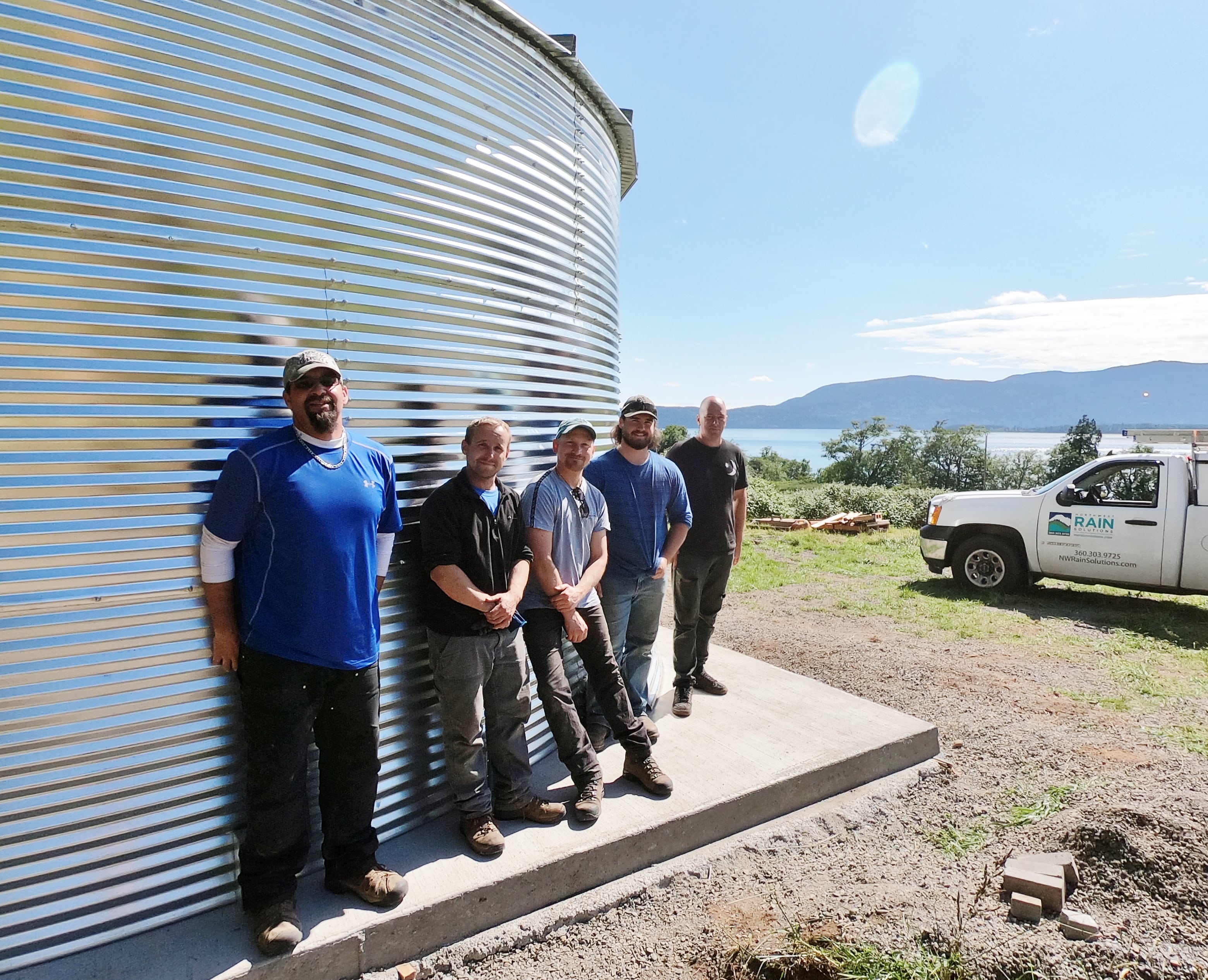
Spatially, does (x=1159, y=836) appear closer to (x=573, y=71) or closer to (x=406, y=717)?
(x=406, y=717)

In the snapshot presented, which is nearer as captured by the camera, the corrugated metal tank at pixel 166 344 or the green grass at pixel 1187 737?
the corrugated metal tank at pixel 166 344

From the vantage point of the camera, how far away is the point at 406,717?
131 inches

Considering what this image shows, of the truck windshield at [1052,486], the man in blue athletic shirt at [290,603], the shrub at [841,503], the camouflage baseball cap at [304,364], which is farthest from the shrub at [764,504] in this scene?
the camouflage baseball cap at [304,364]

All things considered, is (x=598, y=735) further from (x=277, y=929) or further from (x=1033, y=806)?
(x=1033, y=806)

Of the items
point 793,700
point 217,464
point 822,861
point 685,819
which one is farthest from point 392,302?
point 793,700

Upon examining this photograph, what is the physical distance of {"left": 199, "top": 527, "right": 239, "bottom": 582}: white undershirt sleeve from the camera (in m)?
2.54

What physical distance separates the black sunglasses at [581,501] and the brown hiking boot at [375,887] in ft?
6.16

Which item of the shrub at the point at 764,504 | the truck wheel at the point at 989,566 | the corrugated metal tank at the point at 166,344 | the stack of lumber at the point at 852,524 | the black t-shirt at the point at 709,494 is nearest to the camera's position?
the corrugated metal tank at the point at 166,344

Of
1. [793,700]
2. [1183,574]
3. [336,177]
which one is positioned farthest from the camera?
[1183,574]

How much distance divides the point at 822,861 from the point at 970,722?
2.62 m

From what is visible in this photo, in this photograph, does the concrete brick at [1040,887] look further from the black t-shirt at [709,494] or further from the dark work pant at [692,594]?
the black t-shirt at [709,494]

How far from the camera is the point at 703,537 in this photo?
16.2 feet

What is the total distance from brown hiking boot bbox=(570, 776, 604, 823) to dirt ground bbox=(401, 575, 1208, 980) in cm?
42

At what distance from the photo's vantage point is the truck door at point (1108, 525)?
865 centimetres
